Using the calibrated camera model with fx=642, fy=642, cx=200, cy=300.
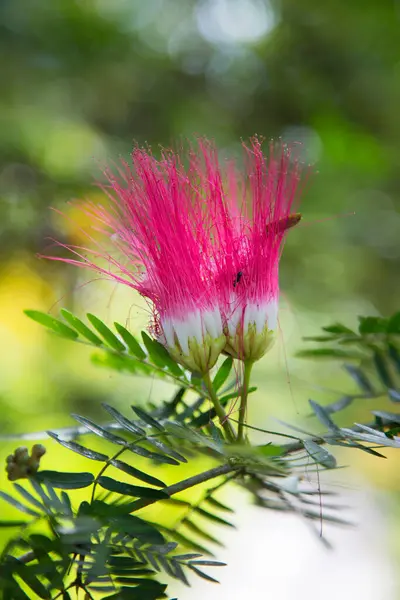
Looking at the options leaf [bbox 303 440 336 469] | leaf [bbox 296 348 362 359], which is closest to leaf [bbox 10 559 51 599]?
leaf [bbox 303 440 336 469]

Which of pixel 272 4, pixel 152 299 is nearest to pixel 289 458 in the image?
pixel 152 299

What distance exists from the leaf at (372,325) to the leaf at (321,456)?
0.19m

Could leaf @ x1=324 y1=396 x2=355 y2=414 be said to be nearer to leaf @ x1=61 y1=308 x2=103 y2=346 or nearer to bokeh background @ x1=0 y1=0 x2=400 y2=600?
leaf @ x1=61 y1=308 x2=103 y2=346

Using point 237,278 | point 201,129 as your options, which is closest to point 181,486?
point 237,278

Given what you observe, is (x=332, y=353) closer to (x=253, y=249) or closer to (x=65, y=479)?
(x=253, y=249)

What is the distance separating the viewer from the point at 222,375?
1.32ft

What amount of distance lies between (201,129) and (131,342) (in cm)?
144

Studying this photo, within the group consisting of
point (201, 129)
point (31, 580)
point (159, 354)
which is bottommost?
point (31, 580)

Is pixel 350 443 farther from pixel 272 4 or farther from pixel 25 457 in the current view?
pixel 272 4

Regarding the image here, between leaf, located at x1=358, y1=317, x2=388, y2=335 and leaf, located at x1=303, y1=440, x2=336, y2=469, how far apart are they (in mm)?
187

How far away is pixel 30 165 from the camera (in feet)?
5.12

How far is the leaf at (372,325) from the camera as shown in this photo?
1.57 feet

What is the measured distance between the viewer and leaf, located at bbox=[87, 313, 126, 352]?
401 mm

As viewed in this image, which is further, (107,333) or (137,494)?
(107,333)
